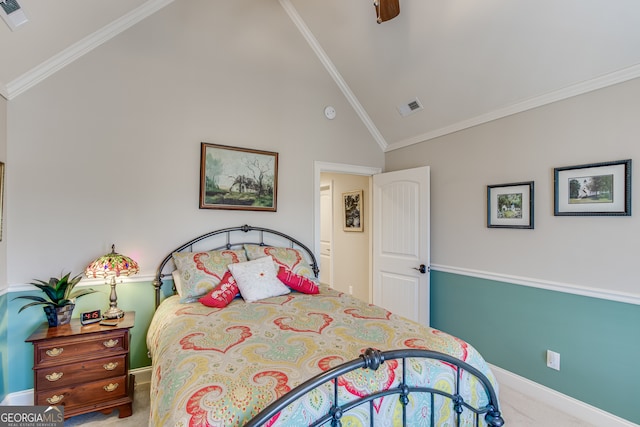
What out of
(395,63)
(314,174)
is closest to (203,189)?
(314,174)

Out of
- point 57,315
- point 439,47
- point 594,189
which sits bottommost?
point 57,315

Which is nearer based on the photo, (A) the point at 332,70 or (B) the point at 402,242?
(B) the point at 402,242

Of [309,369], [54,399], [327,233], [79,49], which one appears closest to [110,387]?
[54,399]

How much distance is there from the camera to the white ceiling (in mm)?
2033

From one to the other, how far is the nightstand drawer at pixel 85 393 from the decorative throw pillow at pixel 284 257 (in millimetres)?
1321

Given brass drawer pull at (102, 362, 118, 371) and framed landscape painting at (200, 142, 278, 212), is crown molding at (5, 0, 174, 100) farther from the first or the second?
brass drawer pull at (102, 362, 118, 371)

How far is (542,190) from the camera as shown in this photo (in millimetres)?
2512

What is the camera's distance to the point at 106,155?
2584 mm

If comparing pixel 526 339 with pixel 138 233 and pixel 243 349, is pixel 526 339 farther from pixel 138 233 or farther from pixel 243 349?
pixel 138 233

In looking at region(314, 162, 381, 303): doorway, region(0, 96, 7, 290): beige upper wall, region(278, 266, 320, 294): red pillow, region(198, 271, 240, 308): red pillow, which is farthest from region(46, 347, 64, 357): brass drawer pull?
region(314, 162, 381, 303): doorway

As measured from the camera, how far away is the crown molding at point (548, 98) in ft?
6.84

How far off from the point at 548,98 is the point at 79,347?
3952mm

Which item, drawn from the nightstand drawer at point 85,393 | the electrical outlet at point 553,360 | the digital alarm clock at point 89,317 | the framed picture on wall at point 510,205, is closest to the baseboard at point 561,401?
the electrical outlet at point 553,360

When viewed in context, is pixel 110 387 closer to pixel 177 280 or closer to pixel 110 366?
pixel 110 366
